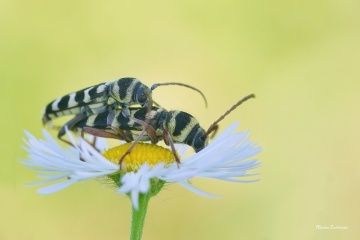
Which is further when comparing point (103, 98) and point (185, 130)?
point (103, 98)

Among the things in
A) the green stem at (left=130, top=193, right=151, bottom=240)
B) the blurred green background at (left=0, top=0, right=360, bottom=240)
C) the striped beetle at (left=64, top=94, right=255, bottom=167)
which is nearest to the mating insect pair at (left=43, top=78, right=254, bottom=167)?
the striped beetle at (left=64, top=94, right=255, bottom=167)

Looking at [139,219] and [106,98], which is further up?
[106,98]

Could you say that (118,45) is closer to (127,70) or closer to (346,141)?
(127,70)

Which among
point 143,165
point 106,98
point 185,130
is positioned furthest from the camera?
point 106,98

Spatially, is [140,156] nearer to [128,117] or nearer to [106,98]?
[128,117]

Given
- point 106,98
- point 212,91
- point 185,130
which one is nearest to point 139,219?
point 185,130

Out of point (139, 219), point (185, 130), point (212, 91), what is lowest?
point (212, 91)

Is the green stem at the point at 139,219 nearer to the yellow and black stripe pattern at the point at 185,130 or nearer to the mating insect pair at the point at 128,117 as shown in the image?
the mating insect pair at the point at 128,117

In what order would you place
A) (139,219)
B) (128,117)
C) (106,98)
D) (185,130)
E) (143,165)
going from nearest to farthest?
(139,219) < (143,165) < (185,130) < (128,117) < (106,98)
